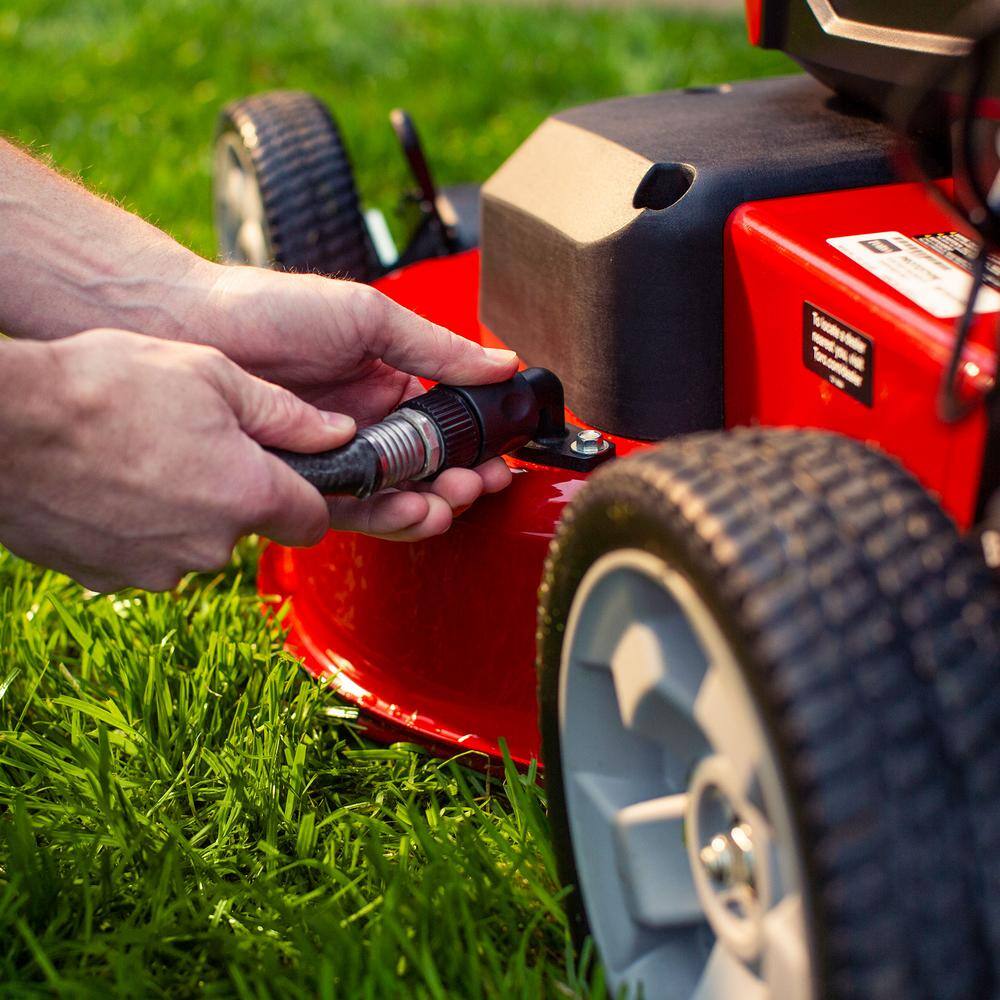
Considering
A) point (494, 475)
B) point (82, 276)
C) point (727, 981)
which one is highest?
point (82, 276)

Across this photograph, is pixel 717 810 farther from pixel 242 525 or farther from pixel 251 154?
pixel 251 154

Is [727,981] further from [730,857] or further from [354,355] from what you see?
[354,355]

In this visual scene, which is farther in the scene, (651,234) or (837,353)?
(651,234)

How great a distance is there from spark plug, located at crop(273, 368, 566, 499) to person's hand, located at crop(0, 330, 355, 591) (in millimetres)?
20

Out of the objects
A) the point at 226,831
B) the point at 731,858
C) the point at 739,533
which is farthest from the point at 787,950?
the point at 226,831

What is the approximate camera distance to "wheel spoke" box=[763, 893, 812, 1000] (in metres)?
0.66

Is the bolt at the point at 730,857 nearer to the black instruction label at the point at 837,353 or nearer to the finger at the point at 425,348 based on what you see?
the black instruction label at the point at 837,353

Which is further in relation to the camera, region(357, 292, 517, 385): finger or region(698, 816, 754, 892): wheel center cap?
region(357, 292, 517, 385): finger

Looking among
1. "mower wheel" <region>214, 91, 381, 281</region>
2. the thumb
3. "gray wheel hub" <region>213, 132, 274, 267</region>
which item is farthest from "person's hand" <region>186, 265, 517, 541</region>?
"gray wheel hub" <region>213, 132, 274, 267</region>

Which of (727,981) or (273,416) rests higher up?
(273,416)

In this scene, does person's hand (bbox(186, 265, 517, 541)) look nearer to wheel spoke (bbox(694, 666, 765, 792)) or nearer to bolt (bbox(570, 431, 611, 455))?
bolt (bbox(570, 431, 611, 455))

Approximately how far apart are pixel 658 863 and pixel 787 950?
0.52 feet

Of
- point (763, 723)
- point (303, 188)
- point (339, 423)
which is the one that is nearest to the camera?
point (763, 723)

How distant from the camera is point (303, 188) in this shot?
167cm
